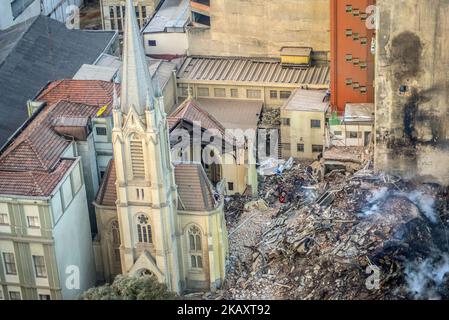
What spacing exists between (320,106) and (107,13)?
1588 inches

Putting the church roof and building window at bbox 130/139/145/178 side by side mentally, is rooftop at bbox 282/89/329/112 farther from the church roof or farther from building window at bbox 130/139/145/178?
building window at bbox 130/139/145/178

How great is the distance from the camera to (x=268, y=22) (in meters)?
111

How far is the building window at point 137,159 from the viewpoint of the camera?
75125mm

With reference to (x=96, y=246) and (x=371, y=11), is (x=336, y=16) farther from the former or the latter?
(x=96, y=246)

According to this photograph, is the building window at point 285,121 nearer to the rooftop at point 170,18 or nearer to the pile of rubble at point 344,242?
the pile of rubble at point 344,242

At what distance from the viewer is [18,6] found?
128 m

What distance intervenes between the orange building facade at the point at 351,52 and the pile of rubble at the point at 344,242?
9091 millimetres

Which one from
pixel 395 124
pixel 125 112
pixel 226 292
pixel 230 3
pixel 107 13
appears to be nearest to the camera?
pixel 125 112

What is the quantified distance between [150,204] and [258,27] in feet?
132

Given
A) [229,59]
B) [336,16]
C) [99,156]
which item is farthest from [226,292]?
[229,59]

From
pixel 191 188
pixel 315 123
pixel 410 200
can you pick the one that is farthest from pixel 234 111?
pixel 191 188

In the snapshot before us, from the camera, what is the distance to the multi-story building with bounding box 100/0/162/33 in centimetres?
12838

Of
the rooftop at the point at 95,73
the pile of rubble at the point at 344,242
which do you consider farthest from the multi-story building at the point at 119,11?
the pile of rubble at the point at 344,242

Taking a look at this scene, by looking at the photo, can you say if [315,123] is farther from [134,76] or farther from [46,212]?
[46,212]
